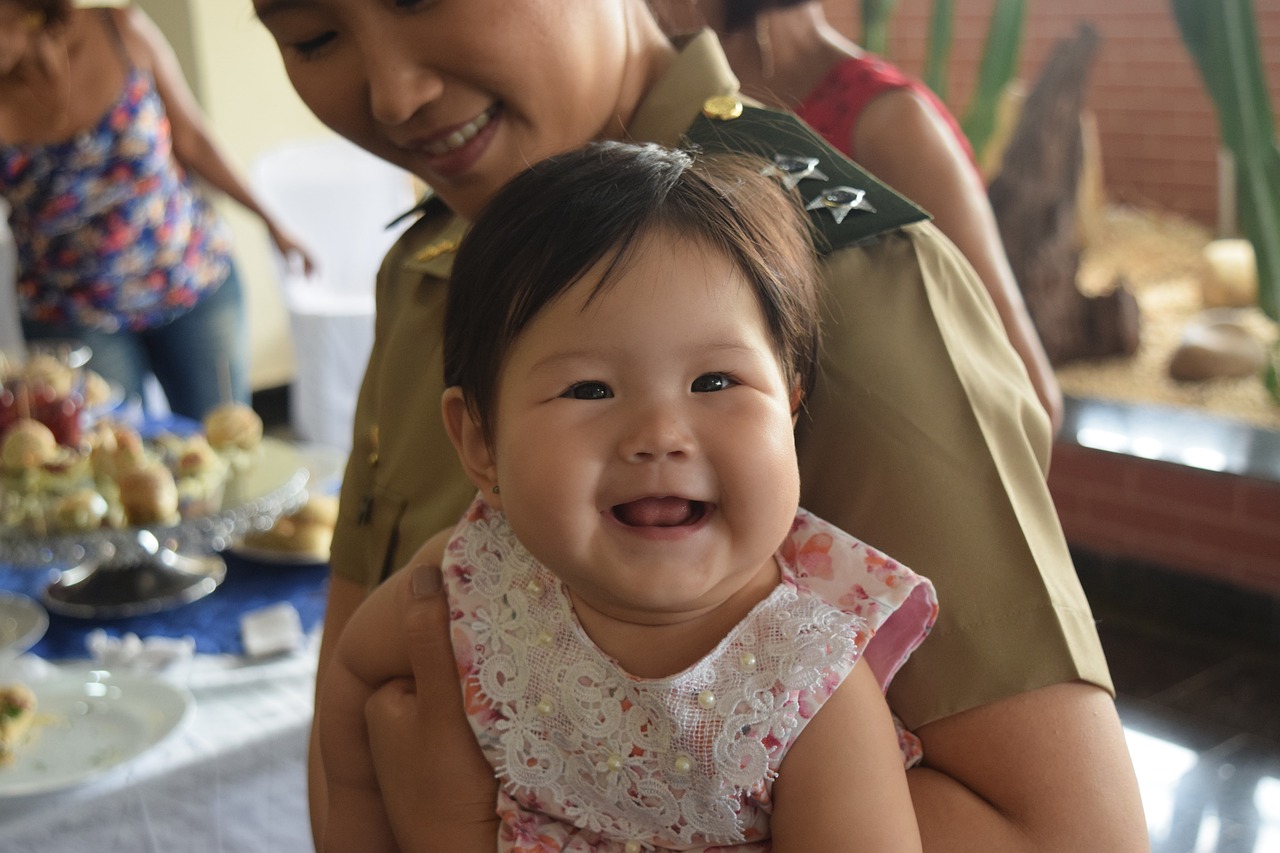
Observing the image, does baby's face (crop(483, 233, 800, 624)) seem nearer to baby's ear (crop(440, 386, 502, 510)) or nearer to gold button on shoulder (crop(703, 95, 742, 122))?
baby's ear (crop(440, 386, 502, 510))

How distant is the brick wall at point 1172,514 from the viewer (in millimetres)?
3766

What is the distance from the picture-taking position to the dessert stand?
200cm

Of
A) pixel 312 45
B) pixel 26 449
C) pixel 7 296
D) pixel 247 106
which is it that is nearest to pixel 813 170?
pixel 312 45

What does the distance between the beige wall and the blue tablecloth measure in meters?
3.49

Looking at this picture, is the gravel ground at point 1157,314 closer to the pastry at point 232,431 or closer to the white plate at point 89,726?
the pastry at point 232,431

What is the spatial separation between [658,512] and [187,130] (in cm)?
312

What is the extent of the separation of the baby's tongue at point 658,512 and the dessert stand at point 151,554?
1449 mm

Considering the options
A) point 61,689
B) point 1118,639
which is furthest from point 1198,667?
point 61,689

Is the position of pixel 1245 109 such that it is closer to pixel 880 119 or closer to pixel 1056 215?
pixel 1056 215

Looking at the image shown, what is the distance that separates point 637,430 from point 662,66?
1.43 ft

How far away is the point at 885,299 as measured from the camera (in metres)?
0.82

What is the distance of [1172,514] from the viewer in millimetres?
3949

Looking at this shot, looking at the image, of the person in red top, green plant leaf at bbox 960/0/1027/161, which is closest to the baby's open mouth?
the person in red top

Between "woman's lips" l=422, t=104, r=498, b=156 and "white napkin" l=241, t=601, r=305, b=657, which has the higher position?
"woman's lips" l=422, t=104, r=498, b=156
